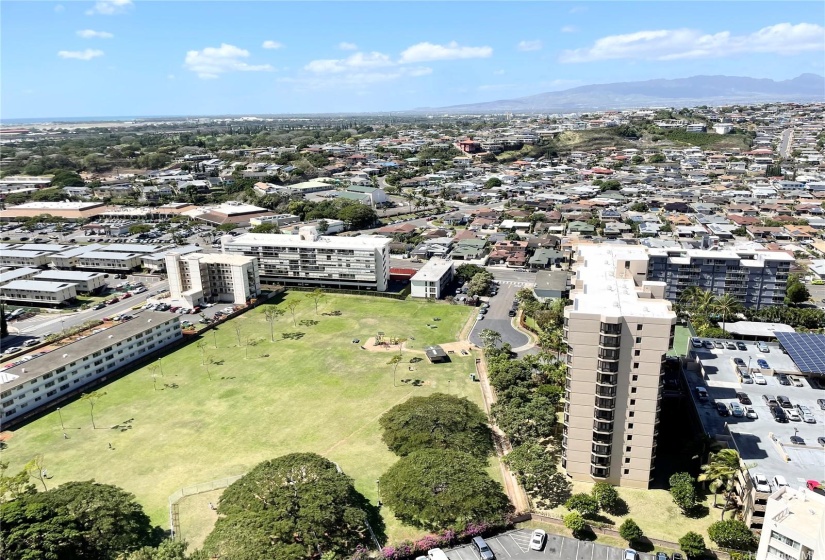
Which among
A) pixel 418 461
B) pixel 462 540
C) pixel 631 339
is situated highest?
pixel 631 339

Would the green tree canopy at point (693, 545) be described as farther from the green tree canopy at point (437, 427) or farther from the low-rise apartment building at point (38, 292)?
the low-rise apartment building at point (38, 292)

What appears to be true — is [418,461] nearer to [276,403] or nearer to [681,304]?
[276,403]

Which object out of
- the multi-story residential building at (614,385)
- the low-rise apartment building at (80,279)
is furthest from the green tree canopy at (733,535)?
the low-rise apartment building at (80,279)

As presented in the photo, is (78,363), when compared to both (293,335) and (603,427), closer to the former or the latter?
(293,335)

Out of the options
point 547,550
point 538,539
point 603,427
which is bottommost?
point 547,550

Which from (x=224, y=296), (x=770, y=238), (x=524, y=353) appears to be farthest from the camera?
(x=770, y=238)

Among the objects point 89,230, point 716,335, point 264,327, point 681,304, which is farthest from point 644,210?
point 89,230

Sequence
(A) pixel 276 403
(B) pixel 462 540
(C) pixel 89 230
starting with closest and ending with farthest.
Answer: (B) pixel 462 540, (A) pixel 276 403, (C) pixel 89 230

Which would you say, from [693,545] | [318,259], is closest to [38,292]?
[318,259]
